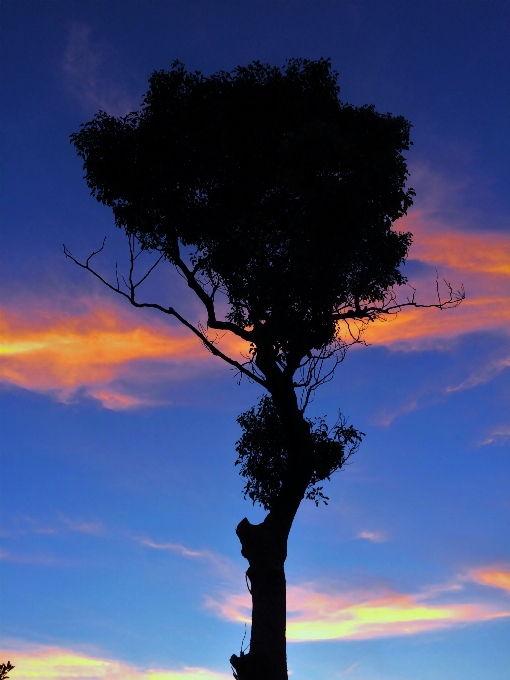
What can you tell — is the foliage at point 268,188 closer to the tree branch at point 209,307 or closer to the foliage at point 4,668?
the tree branch at point 209,307

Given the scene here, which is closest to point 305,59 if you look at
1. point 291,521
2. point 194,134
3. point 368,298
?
point 194,134

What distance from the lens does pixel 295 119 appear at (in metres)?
24.0

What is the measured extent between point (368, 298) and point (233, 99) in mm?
8057

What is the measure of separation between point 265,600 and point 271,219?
11.6m

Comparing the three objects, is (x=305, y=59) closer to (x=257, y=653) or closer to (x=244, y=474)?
(x=244, y=474)

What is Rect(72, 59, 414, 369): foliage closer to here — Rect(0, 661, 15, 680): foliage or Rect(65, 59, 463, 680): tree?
Rect(65, 59, 463, 680): tree

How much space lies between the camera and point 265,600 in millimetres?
20625

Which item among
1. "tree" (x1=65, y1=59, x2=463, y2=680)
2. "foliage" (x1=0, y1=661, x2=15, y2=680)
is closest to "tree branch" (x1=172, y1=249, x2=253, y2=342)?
"tree" (x1=65, y1=59, x2=463, y2=680)

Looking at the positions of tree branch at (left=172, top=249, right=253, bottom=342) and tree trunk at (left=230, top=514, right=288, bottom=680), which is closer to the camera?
tree trunk at (left=230, top=514, right=288, bottom=680)

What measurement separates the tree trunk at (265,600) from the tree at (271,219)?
0.04 meters

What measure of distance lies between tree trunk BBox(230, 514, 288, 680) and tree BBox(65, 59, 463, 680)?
0.04 metres

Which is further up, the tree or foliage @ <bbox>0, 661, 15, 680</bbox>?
the tree

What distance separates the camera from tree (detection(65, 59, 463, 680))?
21.8 metres

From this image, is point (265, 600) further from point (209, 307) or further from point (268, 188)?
point (268, 188)
